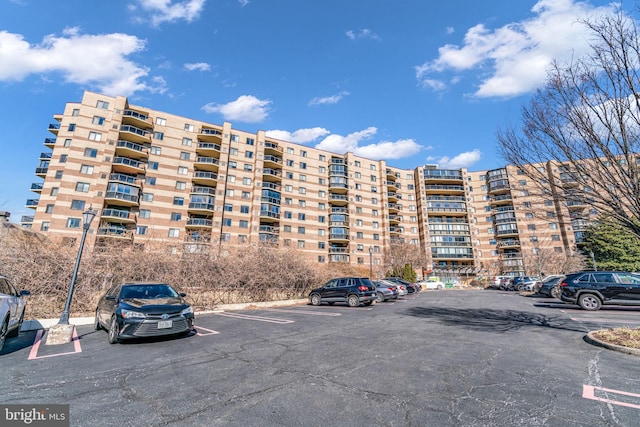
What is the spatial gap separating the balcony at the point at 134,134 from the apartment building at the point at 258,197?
165 mm

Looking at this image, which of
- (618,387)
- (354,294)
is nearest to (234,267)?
(354,294)

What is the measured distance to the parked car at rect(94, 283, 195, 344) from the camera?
22.2 ft

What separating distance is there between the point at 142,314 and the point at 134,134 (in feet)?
133

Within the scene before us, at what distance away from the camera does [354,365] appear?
16.4 feet

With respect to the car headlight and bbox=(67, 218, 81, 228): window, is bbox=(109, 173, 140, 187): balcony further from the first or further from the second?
the car headlight

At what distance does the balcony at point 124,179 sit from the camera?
36.2 meters

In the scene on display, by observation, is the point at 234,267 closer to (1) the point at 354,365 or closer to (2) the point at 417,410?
(1) the point at 354,365

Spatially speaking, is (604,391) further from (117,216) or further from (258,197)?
(258,197)

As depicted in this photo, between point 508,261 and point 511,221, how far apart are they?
29.8ft

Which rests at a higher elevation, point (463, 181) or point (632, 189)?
point (463, 181)

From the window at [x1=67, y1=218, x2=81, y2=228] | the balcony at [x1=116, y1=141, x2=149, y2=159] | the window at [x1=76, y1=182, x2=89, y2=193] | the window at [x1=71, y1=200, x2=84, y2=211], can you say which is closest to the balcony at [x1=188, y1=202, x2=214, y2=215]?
the balcony at [x1=116, y1=141, x2=149, y2=159]

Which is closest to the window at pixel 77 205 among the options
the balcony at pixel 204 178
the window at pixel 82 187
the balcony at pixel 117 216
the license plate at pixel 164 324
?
the window at pixel 82 187

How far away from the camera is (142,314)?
685 centimetres

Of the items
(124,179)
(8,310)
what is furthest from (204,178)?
(8,310)
